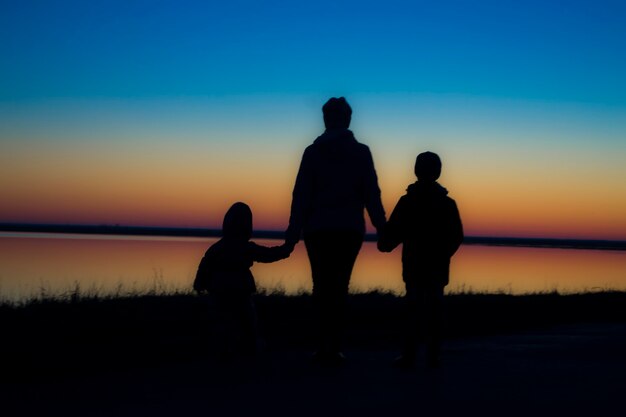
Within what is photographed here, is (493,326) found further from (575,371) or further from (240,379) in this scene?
(240,379)

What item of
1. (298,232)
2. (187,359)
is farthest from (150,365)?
(298,232)

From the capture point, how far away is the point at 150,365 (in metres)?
7.39

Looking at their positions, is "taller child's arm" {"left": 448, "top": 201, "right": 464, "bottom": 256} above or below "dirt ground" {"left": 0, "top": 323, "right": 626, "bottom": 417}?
above

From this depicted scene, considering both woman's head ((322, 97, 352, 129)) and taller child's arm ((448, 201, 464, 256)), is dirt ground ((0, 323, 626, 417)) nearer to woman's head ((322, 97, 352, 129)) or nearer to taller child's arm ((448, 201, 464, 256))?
taller child's arm ((448, 201, 464, 256))

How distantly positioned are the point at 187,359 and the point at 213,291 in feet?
2.37

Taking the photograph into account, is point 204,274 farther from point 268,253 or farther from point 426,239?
point 426,239

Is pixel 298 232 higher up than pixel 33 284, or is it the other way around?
pixel 298 232

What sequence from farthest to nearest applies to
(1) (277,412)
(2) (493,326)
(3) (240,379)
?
(2) (493,326)
(3) (240,379)
(1) (277,412)

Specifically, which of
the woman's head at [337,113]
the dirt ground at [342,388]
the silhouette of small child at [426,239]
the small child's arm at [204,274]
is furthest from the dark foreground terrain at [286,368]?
the woman's head at [337,113]

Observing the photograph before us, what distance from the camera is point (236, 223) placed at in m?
7.43

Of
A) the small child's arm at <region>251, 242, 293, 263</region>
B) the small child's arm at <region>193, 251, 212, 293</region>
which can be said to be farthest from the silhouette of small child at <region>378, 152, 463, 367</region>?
the small child's arm at <region>193, 251, 212, 293</region>

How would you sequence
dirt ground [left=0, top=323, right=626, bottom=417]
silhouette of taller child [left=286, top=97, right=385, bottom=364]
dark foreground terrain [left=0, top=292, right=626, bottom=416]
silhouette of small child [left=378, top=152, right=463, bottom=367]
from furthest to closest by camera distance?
silhouette of small child [left=378, top=152, right=463, bottom=367] → silhouette of taller child [left=286, top=97, right=385, bottom=364] → dark foreground terrain [left=0, top=292, right=626, bottom=416] → dirt ground [left=0, top=323, right=626, bottom=417]

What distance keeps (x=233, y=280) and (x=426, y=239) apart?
1777 mm

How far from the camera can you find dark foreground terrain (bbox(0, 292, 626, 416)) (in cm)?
557
